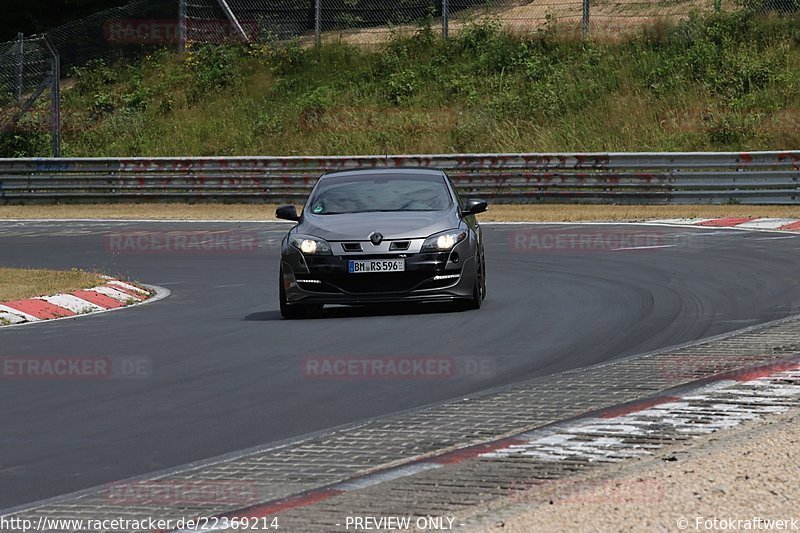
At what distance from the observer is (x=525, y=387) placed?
9234 mm

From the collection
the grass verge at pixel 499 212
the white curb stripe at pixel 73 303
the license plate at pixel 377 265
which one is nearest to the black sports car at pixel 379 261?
the license plate at pixel 377 265

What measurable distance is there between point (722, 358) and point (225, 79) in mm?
34804

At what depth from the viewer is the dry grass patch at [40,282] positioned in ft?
52.3

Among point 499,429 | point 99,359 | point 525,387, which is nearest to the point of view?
point 499,429

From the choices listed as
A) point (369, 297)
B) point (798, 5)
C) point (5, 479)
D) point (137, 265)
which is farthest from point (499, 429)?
point (798, 5)

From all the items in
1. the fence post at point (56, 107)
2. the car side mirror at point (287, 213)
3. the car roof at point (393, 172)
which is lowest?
the car side mirror at point (287, 213)

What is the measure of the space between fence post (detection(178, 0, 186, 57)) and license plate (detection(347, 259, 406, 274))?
29048 millimetres

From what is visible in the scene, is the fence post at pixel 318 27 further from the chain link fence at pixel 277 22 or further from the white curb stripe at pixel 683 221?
the white curb stripe at pixel 683 221

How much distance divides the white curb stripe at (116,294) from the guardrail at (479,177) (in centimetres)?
1412

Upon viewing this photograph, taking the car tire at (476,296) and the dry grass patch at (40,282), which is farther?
the dry grass patch at (40,282)

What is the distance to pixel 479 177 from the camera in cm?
3017

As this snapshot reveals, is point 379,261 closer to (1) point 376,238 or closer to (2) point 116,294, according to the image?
(1) point 376,238

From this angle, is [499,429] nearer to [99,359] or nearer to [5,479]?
[5,479]

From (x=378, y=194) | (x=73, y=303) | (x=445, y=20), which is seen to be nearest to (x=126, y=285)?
(x=73, y=303)
